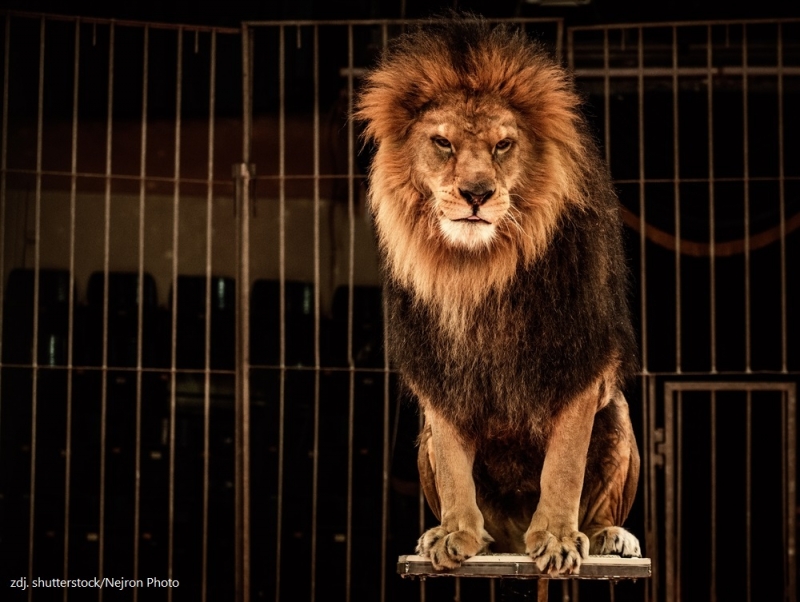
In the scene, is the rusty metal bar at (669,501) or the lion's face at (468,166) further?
the rusty metal bar at (669,501)

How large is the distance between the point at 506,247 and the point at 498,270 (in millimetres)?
46

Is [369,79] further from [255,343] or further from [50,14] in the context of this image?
[255,343]

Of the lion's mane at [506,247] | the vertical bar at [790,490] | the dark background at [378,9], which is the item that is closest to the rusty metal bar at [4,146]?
the dark background at [378,9]

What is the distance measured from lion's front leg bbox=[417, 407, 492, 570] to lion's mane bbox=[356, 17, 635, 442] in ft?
0.16

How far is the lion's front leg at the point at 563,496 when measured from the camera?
1.89 m

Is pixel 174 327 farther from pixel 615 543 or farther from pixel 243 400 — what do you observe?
pixel 615 543

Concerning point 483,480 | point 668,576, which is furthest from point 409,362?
point 668,576

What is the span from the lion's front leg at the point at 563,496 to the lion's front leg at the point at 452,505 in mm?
104

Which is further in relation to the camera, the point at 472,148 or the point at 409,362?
the point at 409,362

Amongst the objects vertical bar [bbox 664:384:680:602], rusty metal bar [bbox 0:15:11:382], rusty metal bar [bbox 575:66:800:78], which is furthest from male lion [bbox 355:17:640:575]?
rusty metal bar [bbox 0:15:11:382]

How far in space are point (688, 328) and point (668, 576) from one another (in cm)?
87

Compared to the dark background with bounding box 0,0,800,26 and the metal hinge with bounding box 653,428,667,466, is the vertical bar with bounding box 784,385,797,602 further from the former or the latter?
the dark background with bounding box 0,0,800,26

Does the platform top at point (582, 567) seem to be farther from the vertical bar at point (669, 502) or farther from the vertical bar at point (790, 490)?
the vertical bar at point (790, 490)

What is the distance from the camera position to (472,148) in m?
1.85
